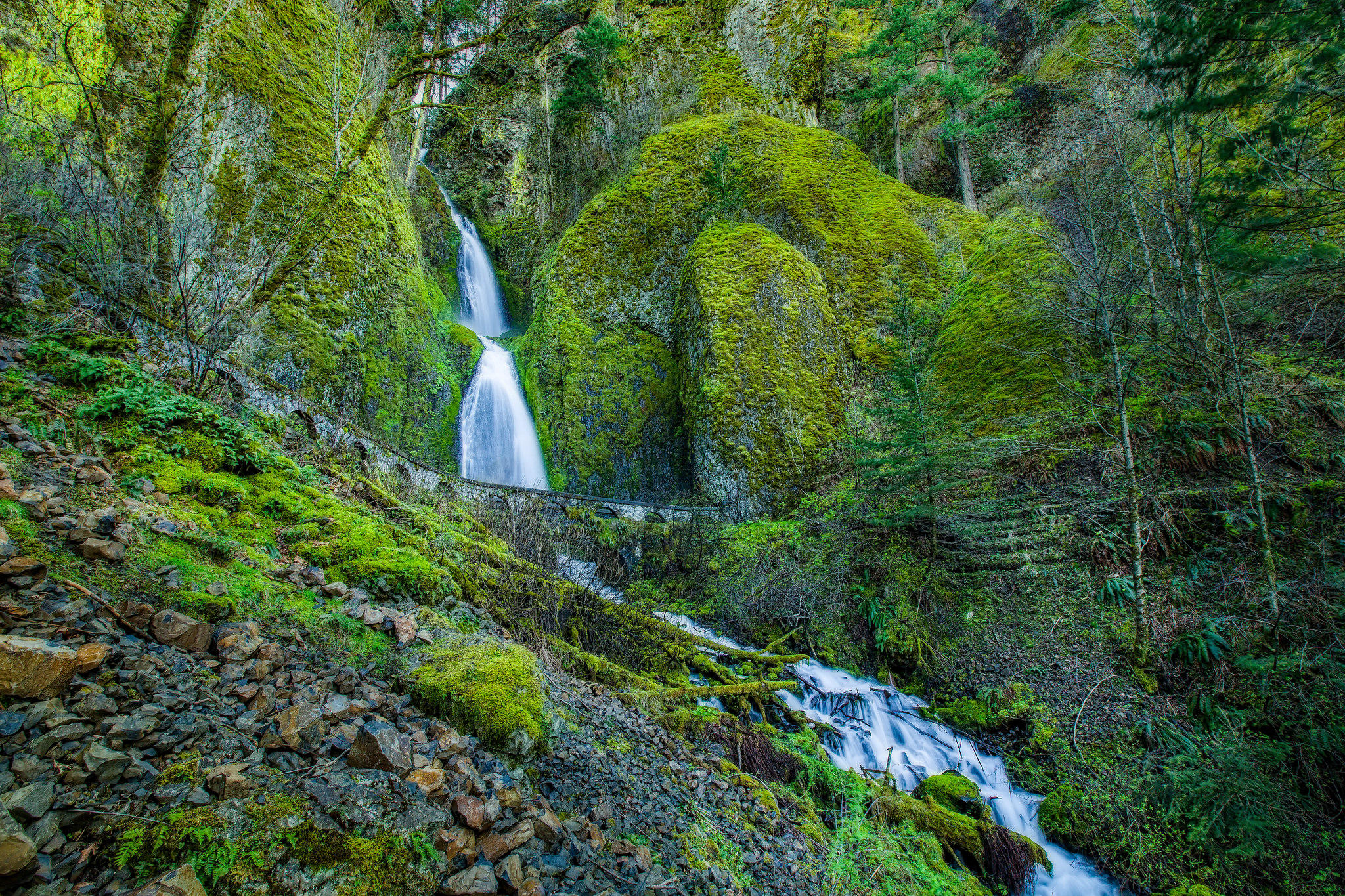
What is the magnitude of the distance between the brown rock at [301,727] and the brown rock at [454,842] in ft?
1.77

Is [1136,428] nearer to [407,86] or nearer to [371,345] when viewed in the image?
[407,86]

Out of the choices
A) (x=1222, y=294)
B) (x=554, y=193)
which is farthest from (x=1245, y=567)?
(x=554, y=193)

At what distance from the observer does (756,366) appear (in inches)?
456

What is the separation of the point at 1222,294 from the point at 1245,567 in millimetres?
3018

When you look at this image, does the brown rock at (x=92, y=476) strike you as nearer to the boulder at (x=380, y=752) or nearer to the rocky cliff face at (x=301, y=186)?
the boulder at (x=380, y=752)

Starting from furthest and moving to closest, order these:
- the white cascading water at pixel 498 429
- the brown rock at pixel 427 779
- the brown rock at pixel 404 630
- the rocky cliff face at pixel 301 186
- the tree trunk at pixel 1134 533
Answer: the white cascading water at pixel 498 429 → the rocky cliff face at pixel 301 186 → the tree trunk at pixel 1134 533 → the brown rock at pixel 404 630 → the brown rock at pixel 427 779

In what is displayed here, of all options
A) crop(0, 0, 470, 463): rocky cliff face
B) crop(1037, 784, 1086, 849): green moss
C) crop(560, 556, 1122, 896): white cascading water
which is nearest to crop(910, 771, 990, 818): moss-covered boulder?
crop(560, 556, 1122, 896): white cascading water

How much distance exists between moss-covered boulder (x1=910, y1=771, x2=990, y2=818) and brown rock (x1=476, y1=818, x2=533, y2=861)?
4263 millimetres

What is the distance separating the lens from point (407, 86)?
6.51 m

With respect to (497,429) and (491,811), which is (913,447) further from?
(497,429)

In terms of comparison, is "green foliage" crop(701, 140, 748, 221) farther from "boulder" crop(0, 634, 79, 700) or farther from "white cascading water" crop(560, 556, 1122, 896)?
"boulder" crop(0, 634, 79, 700)

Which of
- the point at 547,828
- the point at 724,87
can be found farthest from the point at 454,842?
the point at 724,87

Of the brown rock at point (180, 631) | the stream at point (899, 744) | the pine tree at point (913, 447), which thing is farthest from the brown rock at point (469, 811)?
the pine tree at point (913, 447)

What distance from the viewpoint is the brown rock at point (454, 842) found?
1645 millimetres
